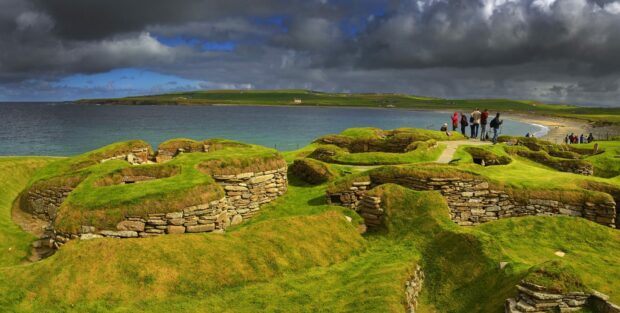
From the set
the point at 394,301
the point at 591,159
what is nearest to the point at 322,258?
the point at 394,301

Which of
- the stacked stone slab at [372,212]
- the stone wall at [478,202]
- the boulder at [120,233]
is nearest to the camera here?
the boulder at [120,233]

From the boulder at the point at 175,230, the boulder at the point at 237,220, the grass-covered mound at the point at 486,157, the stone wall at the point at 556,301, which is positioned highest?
the grass-covered mound at the point at 486,157

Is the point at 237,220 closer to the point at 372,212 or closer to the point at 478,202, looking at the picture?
the point at 372,212

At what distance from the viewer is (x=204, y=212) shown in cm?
1628

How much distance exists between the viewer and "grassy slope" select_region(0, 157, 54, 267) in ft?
54.0

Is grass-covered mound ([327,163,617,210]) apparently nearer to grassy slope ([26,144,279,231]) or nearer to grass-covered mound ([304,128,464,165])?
grassy slope ([26,144,279,231])

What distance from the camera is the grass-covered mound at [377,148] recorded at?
29.8 meters

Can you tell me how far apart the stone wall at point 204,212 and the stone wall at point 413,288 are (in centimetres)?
828

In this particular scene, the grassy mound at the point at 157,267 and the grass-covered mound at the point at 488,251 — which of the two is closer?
the grassy mound at the point at 157,267

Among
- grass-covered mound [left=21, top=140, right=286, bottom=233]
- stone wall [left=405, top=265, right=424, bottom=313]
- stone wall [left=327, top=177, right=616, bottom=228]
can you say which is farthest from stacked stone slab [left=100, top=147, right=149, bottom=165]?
stone wall [left=405, top=265, right=424, bottom=313]

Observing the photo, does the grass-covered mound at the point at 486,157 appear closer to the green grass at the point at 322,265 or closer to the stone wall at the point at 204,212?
the green grass at the point at 322,265

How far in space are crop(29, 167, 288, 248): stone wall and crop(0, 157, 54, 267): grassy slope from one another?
3.87 feet

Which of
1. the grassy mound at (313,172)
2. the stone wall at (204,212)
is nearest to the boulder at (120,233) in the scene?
the stone wall at (204,212)

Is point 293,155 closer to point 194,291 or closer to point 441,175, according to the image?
point 441,175
